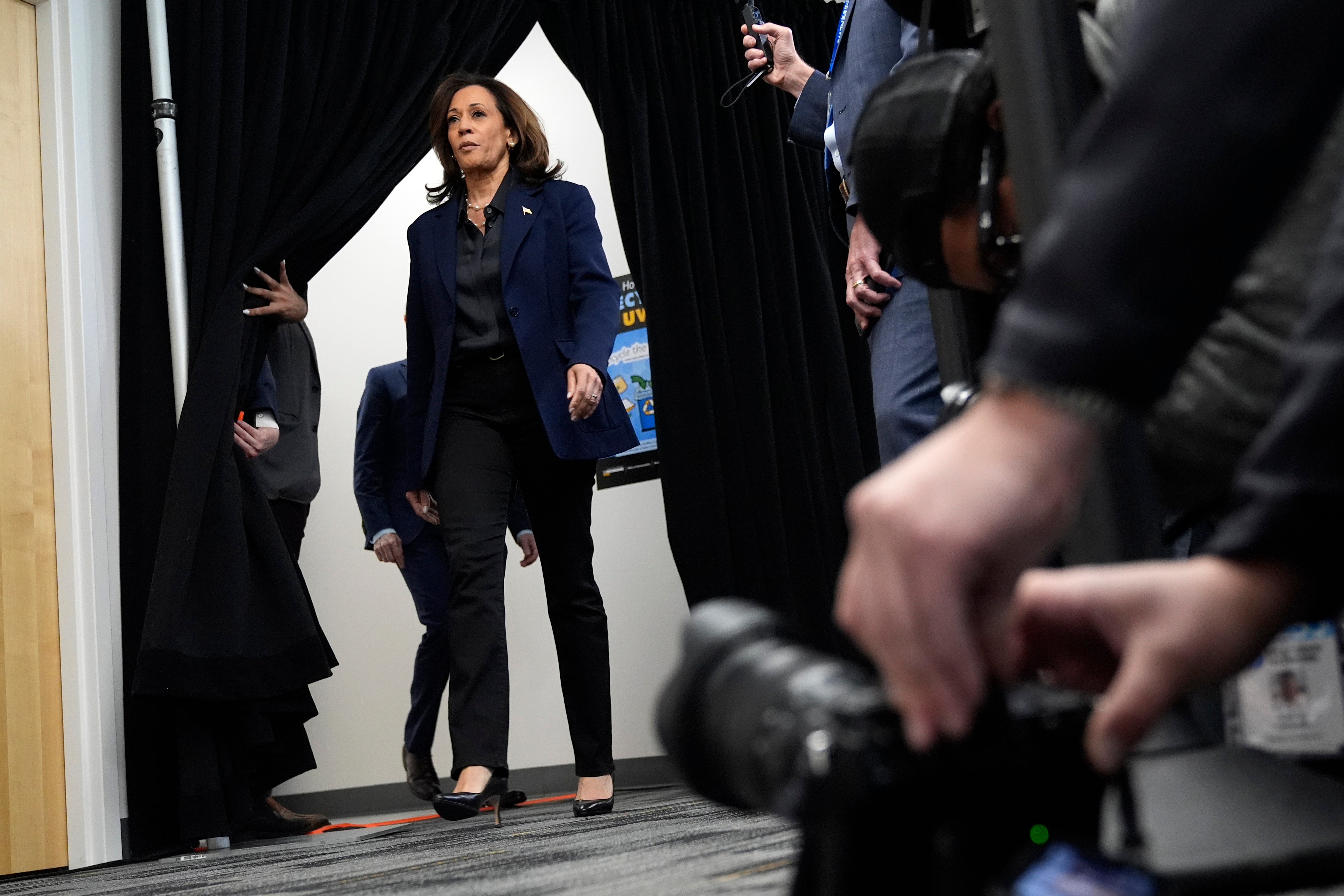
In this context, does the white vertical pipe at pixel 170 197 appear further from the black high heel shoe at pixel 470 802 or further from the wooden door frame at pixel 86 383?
the black high heel shoe at pixel 470 802

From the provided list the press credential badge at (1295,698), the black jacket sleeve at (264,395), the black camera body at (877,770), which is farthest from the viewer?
the black jacket sleeve at (264,395)

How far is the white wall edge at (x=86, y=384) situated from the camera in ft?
8.18

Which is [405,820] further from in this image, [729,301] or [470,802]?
[729,301]

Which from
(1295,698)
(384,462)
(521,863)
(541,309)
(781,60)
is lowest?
(521,863)

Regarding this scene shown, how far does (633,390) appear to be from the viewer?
11.6 ft

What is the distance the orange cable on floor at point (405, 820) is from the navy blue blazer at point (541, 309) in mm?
1025

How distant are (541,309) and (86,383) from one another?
42.6 inches

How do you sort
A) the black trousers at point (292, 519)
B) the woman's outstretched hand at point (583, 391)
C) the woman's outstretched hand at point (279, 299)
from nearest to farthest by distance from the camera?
the woman's outstretched hand at point (583, 391)
the woman's outstretched hand at point (279, 299)
the black trousers at point (292, 519)

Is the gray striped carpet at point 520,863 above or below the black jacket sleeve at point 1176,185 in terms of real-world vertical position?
below

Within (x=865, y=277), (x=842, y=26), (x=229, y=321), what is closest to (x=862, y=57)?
(x=842, y=26)

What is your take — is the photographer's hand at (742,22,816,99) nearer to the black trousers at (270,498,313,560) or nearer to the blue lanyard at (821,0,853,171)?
the blue lanyard at (821,0,853,171)

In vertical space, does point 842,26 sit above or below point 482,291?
above

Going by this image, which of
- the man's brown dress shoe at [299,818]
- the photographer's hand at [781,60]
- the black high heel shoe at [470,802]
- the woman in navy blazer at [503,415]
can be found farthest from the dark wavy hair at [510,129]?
the man's brown dress shoe at [299,818]

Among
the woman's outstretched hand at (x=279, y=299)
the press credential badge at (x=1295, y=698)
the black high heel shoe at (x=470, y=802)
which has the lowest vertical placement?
the black high heel shoe at (x=470, y=802)
